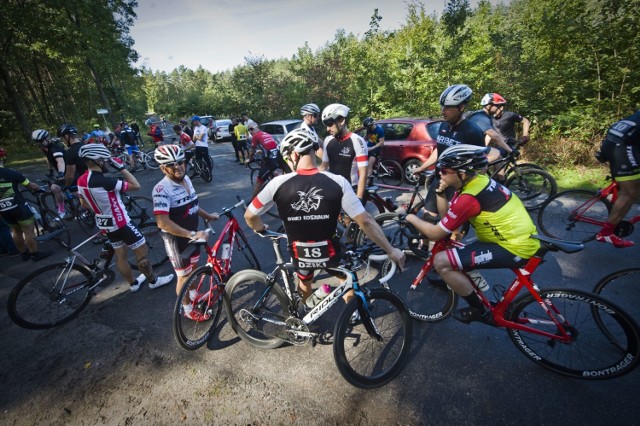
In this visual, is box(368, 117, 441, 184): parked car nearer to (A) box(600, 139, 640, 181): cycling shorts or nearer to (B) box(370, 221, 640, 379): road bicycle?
(A) box(600, 139, 640, 181): cycling shorts

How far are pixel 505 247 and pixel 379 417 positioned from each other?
181 centimetres

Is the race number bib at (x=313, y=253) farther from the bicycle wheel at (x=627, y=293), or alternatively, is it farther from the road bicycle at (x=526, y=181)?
the road bicycle at (x=526, y=181)

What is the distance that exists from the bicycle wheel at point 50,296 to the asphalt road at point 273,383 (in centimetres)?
19

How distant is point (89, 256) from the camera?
221 inches

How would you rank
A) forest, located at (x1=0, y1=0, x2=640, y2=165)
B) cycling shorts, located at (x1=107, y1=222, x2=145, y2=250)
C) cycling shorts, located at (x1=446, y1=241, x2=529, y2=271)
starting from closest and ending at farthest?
1. cycling shorts, located at (x1=446, y1=241, x2=529, y2=271)
2. cycling shorts, located at (x1=107, y1=222, x2=145, y2=250)
3. forest, located at (x1=0, y1=0, x2=640, y2=165)

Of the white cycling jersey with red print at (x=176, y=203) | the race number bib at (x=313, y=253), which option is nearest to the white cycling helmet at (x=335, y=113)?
the white cycling jersey with red print at (x=176, y=203)

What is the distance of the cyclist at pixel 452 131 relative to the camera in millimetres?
3570

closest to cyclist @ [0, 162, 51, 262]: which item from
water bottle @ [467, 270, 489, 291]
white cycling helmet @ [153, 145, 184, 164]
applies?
white cycling helmet @ [153, 145, 184, 164]

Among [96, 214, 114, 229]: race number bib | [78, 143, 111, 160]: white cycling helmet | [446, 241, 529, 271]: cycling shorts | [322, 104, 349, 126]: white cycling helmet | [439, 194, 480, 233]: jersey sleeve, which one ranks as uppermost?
[322, 104, 349, 126]: white cycling helmet

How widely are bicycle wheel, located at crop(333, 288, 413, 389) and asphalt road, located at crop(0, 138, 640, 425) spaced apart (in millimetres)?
146

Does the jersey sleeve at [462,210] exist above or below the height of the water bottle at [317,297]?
above

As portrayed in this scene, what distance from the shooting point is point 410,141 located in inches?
313

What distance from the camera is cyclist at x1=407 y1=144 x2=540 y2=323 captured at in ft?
7.72

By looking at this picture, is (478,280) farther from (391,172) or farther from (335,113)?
(391,172)
